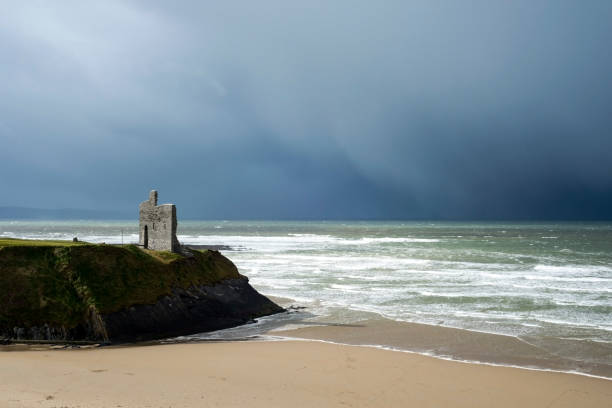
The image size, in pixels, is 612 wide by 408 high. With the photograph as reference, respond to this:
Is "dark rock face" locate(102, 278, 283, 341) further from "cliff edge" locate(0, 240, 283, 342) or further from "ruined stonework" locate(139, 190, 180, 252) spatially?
"ruined stonework" locate(139, 190, 180, 252)

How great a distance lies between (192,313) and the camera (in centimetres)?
2070

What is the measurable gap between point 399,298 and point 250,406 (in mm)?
17453

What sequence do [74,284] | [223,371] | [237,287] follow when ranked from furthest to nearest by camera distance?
[237,287] → [74,284] → [223,371]

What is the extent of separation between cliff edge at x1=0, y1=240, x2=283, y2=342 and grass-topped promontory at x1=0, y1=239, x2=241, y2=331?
3 centimetres

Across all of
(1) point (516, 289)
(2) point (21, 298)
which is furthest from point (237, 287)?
(1) point (516, 289)

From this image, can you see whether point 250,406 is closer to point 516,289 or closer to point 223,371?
point 223,371

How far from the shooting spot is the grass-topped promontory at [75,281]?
56.9 ft

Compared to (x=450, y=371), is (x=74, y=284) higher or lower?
higher

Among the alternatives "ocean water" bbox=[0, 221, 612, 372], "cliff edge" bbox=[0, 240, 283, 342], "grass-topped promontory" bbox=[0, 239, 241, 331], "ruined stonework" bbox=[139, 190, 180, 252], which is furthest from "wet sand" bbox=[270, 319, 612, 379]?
"ruined stonework" bbox=[139, 190, 180, 252]

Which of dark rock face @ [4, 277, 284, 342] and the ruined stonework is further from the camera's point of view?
the ruined stonework

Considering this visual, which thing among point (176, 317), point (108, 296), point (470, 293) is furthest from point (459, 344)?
point (108, 296)

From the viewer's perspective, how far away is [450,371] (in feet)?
46.8

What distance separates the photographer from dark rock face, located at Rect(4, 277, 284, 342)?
674 inches

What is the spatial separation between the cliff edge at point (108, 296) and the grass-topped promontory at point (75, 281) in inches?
1.2
